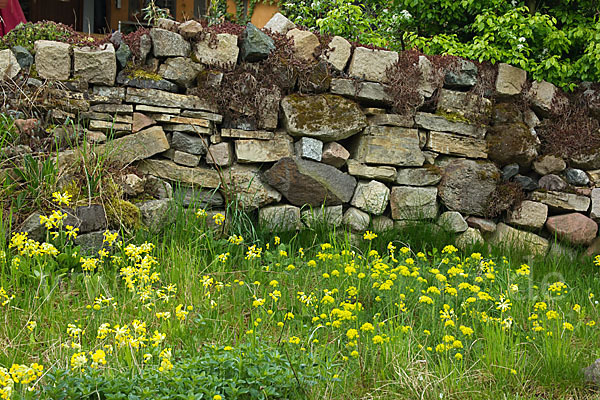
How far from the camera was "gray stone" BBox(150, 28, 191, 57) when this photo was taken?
4.59 m

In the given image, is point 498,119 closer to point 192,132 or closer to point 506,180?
point 506,180

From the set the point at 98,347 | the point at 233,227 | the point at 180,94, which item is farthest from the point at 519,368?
the point at 180,94

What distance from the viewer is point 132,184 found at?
4.30 metres

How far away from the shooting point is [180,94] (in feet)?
15.2

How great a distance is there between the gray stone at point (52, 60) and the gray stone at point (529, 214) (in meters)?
3.86

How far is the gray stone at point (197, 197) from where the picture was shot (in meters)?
4.42

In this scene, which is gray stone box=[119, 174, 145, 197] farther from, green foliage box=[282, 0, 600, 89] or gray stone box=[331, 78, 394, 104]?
green foliage box=[282, 0, 600, 89]

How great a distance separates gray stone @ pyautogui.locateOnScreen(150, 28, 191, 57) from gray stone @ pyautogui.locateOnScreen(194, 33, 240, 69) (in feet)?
0.55

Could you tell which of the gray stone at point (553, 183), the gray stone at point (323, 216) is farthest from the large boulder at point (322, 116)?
the gray stone at point (553, 183)

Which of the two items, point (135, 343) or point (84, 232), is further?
point (84, 232)

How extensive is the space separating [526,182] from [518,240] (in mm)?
550

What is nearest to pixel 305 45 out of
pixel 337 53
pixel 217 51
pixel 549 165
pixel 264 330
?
pixel 337 53

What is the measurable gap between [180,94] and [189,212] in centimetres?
98

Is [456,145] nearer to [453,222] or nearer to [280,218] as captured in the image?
[453,222]
